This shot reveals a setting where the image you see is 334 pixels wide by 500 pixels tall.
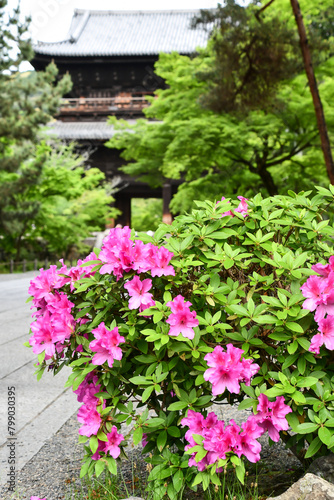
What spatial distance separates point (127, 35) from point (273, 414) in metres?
30.0

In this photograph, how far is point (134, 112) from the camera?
1000 inches

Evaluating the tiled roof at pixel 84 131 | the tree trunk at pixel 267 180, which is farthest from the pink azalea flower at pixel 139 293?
the tiled roof at pixel 84 131

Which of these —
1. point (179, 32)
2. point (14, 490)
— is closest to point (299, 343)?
point (14, 490)

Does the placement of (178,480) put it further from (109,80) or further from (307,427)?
(109,80)

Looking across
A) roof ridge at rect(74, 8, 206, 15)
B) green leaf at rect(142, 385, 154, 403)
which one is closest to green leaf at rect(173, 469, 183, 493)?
green leaf at rect(142, 385, 154, 403)

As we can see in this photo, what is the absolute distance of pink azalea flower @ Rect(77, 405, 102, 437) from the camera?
2.14 metres

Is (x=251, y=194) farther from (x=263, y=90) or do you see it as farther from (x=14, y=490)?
(x=14, y=490)

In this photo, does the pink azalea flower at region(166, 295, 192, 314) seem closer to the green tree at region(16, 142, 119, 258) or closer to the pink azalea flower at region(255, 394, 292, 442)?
the pink azalea flower at region(255, 394, 292, 442)

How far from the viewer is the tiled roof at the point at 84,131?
24.9m

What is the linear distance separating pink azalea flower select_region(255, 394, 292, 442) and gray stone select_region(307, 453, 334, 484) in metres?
0.31

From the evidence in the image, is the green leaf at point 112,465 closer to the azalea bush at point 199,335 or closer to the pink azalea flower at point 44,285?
the azalea bush at point 199,335

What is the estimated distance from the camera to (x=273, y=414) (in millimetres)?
2029

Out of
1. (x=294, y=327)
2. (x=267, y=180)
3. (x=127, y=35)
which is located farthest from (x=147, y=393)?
(x=127, y=35)

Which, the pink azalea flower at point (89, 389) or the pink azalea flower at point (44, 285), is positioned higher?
the pink azalea flower at point (44, 285)
